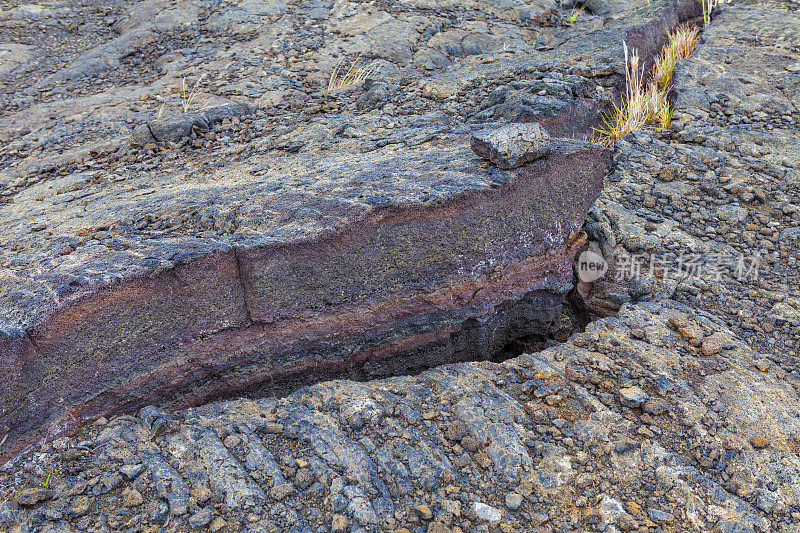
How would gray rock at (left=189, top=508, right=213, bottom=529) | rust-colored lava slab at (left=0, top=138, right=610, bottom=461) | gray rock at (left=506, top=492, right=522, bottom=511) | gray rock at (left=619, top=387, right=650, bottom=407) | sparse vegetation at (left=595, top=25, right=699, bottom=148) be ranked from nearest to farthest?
gray rock at (left=189, top=508, right=213, bottom=529) → gray rock at (left=506, top=492, right=522, bottom=511) → rust-colored lava slab at (left=0, top=138, right=610, bottom=461) → gray rock at (left=619, top=387, right=650, bottom=407) → sparse vegetation at (left=595, top=25, right=699, bottom=148)

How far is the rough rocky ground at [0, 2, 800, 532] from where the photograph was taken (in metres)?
1.48

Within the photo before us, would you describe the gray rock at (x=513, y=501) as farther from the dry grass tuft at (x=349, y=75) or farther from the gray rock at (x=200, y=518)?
the dry grass tuft at (x=349, y=75)

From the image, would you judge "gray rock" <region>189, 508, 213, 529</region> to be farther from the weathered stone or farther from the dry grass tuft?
the dry grass tuft

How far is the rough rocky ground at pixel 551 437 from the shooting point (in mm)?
1482

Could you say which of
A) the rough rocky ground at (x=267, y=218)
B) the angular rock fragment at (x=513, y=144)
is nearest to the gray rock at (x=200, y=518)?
the rough rocky ground at (x=267, y=218)

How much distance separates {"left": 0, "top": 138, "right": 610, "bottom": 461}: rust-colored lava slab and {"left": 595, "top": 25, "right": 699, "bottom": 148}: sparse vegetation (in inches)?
22.7

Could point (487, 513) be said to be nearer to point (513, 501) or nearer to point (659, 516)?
point (513, 501)

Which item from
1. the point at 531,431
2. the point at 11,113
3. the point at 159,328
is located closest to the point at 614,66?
the point at 531,431

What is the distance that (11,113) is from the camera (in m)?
3.43

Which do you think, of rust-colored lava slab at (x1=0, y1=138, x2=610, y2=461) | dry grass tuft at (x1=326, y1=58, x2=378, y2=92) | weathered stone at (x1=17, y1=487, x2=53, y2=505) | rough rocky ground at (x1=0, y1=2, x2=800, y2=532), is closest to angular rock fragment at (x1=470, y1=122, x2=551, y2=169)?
rust-colored lava slab at (x1=0, y1=138, x2=610, y2=461)

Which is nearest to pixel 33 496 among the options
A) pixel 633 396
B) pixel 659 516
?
pixel 659 516

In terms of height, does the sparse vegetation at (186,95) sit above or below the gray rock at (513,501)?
above

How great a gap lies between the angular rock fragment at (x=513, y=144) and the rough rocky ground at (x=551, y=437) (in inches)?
16.6

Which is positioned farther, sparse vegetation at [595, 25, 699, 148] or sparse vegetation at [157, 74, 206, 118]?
sparse vegetation at [157, 74, 206, 118]
